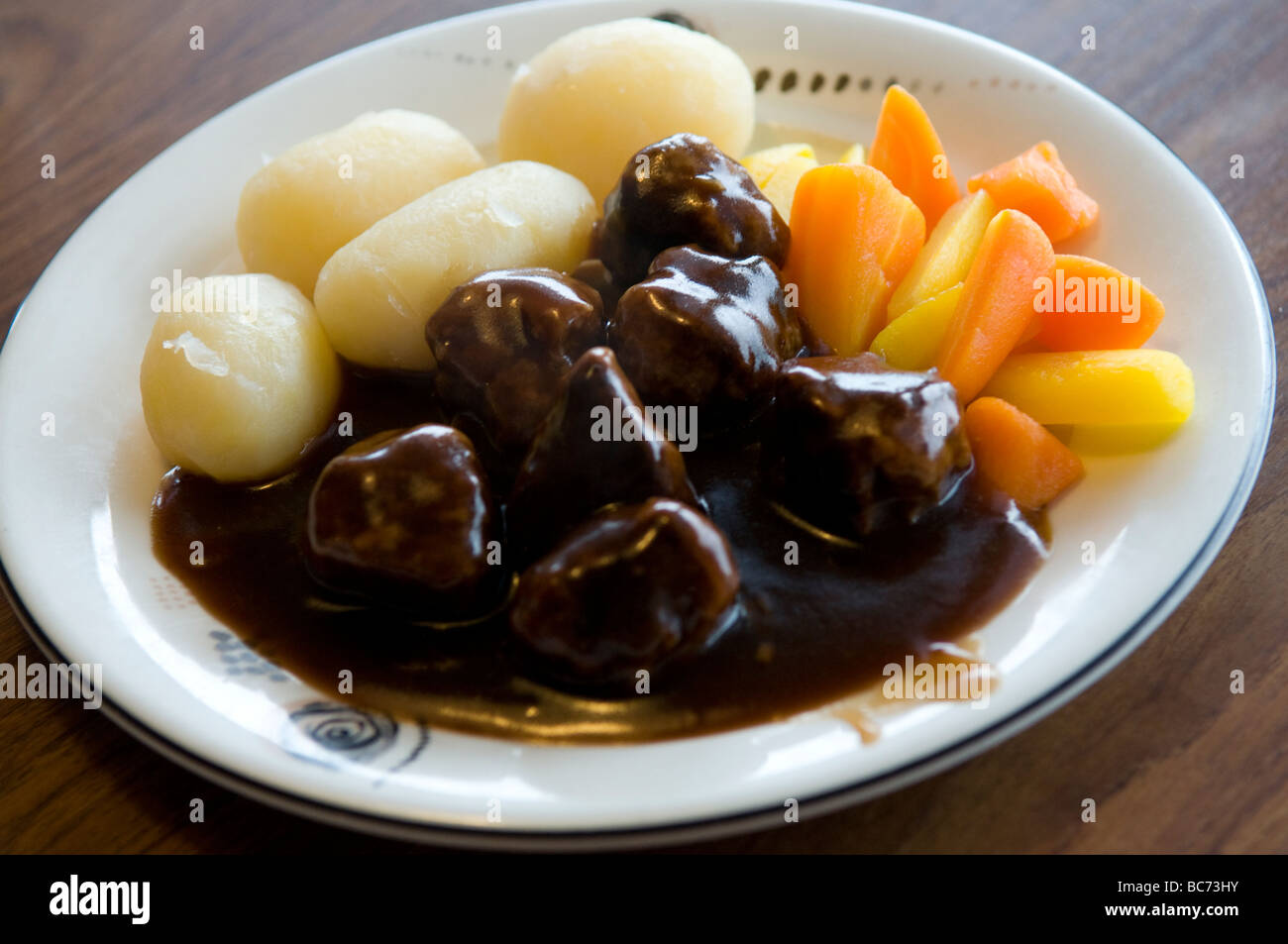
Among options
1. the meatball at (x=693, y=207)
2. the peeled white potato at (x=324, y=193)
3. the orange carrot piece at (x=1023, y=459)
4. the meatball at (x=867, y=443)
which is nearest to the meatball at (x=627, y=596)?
the meatball at (x=867, y=443)

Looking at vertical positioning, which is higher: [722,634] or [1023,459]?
[1023,459]

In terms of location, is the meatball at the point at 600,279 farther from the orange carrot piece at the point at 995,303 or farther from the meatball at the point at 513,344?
the orange carrot piece at the point at 995,303

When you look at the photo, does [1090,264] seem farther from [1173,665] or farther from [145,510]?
[145,510]

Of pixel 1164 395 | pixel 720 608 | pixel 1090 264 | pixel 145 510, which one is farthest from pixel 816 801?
pixel 145 510

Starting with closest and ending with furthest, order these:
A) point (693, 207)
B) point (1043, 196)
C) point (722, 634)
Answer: point (722, 634)
point (693, 207)
point (1043, 196)

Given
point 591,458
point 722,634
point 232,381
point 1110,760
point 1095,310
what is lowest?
point 1110,760

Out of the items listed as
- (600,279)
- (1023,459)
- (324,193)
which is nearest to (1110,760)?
(1023,459)

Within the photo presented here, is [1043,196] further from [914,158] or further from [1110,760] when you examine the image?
[1110,760]
